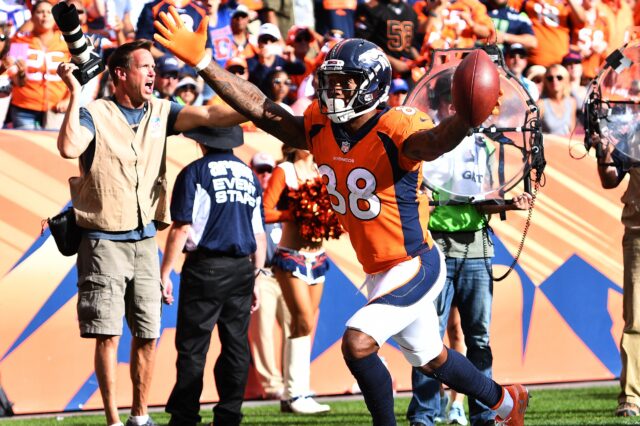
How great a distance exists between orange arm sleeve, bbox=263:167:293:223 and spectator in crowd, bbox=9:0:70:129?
2362mm

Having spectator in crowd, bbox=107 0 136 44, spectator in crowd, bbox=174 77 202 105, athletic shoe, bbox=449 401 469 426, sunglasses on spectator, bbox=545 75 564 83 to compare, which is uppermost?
spectator in crowd, bbox=107 0 136 44

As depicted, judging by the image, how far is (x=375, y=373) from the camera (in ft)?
19.4

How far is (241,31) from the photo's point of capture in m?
12.0

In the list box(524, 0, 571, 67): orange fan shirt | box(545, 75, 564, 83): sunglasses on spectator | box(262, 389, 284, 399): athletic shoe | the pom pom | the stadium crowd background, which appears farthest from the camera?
box(524, 0, 571, 67): orange fan shirt

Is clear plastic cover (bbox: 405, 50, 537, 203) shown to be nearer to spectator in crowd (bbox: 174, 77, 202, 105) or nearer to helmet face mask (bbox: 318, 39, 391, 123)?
helmet face mask (bbox: 318, 39, 391, 123)

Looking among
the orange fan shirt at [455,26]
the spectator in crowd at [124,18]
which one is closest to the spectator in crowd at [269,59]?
the spectator in crowd at [124,18]

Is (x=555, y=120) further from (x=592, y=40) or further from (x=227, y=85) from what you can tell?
(x=227, y=85)

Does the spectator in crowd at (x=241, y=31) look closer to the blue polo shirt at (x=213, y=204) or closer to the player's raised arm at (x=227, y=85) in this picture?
the blue polo shirt at (x=213, y=204)

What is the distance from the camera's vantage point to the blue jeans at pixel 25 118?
10133 mm

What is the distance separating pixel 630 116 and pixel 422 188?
159 centimetres

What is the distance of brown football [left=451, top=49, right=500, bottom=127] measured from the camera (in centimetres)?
536

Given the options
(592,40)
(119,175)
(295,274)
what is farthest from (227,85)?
(592,40)

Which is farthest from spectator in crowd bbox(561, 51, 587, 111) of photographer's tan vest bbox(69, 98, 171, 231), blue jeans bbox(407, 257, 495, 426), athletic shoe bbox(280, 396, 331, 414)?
photographer's tan vest bbox(69, 98, 171, 231)

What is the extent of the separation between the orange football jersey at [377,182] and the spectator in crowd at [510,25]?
7.41 m
